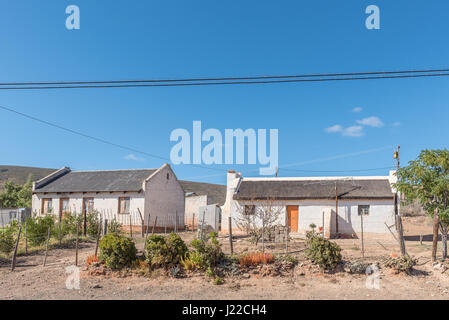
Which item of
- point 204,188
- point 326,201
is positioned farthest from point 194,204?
point 204,188

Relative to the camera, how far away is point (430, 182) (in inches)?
581

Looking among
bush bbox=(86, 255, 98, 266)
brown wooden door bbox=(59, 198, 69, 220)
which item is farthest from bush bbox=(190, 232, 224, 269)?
brown wooden door bbox=(59, 198, 69, 220)

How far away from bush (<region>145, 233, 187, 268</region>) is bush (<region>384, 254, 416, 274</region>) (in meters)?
7.37

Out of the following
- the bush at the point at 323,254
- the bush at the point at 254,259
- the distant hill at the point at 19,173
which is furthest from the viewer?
the distant hill at the point at 19,173

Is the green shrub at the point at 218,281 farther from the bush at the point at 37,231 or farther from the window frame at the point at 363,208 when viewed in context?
the window frame at the point at 363,208

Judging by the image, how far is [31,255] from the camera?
17.1 m

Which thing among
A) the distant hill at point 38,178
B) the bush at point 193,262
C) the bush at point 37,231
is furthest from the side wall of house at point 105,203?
the distant hill at point 38,178

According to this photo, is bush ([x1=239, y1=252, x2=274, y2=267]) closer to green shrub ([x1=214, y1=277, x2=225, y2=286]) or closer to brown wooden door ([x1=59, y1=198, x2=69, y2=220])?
green shrub ([x1=214, y1=277, x2=225, y2=286])

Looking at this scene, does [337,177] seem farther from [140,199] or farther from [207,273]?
[207,273]

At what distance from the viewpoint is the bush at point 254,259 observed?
44.0 ft

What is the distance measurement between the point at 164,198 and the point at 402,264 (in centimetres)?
2078

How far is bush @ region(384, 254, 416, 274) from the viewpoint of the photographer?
42.1ft

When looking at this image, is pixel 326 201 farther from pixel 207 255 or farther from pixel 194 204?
pixel 194 204
